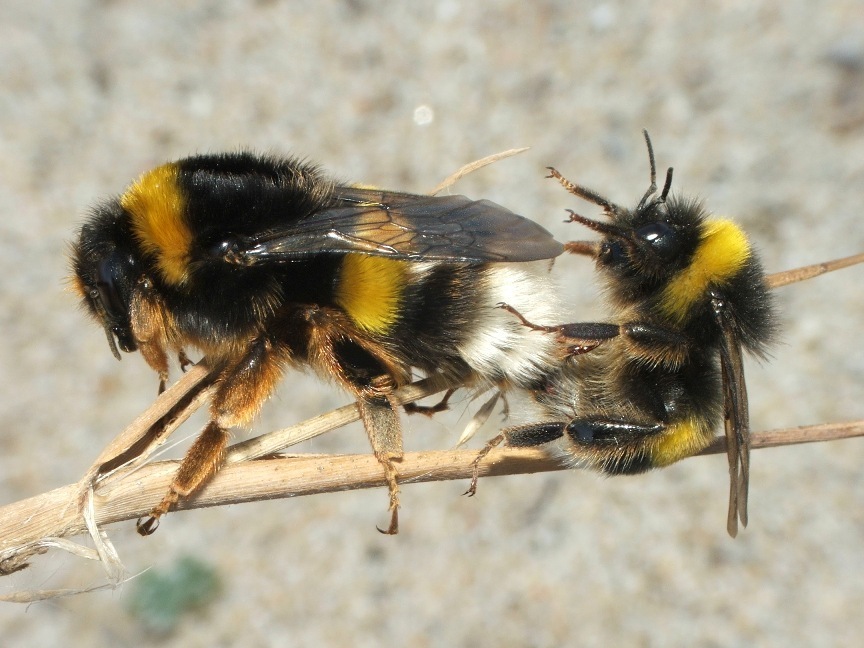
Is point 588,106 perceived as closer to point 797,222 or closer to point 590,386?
point 797,222

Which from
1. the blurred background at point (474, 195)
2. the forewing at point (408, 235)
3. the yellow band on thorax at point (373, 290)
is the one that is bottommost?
the blurred background at point (474, 195)

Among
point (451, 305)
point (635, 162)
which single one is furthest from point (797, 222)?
point (451, 305)

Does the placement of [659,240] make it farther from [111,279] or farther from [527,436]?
[111,279]

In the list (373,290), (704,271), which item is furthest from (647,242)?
(373,290)

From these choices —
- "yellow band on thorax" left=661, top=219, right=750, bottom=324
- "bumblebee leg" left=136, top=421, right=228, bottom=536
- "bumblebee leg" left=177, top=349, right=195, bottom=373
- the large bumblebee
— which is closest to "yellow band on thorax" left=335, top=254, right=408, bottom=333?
the large bumblebee

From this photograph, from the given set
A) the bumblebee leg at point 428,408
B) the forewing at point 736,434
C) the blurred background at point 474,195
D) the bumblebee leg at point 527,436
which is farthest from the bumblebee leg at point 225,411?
the blurred background at point 474,195

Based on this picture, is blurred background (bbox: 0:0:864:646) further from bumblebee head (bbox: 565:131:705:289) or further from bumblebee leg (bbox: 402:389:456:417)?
bumblebee head (bbox: 565:131:705:289)

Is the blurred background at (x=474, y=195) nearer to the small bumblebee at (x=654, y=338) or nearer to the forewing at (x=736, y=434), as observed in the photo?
the small bumblebee at (x=654, y=338)
